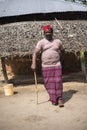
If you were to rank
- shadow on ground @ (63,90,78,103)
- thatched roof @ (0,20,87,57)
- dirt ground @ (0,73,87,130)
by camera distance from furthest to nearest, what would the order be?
1. thatched roof @ (0,20,87,57)
2. shadow on ground @ (63,90,78,103)
3. dirt ground @ (0,73,87,130)

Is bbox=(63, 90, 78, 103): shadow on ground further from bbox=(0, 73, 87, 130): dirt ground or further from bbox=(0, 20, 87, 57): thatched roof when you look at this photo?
bbox=(0, 20, 87, 57): thatched roof

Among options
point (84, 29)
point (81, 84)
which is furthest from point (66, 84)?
point (84, 29)

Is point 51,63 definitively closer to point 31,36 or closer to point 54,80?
point 54,80

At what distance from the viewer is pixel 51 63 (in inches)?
294

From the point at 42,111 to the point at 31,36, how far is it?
10.7ft

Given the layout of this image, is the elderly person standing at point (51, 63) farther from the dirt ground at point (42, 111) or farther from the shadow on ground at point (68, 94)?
the shadow on ground at point (68, 94)

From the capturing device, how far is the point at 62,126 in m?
6.17

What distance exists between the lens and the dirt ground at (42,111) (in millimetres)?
6328

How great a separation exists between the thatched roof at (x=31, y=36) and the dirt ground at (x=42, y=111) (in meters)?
1.20

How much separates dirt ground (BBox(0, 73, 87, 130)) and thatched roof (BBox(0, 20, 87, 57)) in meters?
1.20

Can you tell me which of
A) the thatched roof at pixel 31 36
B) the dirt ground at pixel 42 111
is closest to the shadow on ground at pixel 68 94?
the dirt ground at pixel 42 111

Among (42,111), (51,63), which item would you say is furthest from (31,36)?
(42,111)

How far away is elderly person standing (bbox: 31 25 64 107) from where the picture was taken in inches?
292

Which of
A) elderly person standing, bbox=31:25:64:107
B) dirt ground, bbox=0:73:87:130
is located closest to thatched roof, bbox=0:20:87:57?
dirt ground, bbox=0:73:87:130
